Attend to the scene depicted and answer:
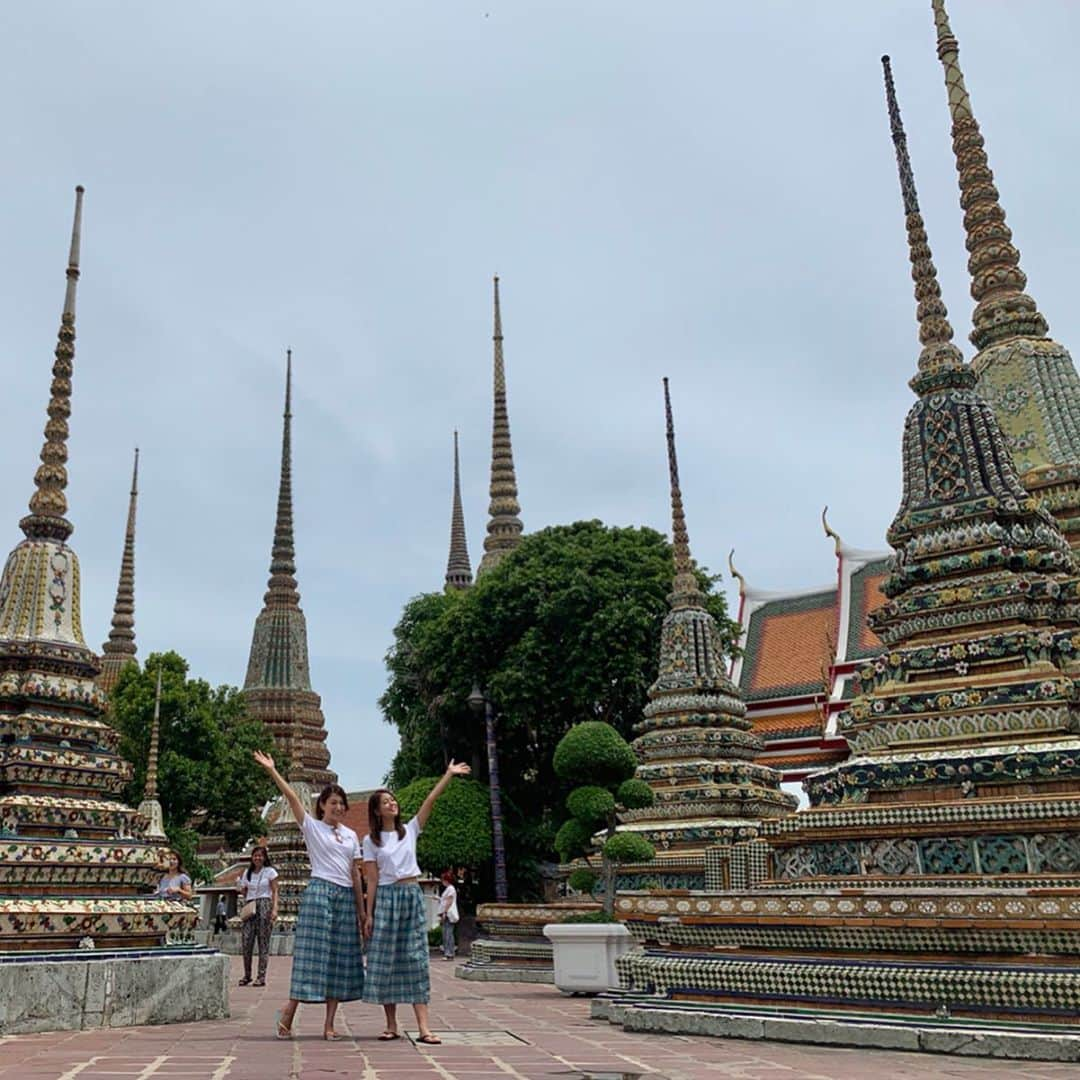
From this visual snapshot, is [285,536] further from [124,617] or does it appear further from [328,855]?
[328,855]

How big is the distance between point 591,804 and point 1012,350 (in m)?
7.68

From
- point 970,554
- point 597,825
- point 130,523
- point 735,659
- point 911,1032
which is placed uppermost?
point 130,523

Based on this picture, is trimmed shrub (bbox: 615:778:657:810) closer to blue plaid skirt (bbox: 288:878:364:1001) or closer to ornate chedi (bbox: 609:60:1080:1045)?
ornate chedi (bbox: 609:60:1080:1045)

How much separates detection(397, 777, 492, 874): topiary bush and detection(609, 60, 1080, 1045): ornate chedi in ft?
39.3

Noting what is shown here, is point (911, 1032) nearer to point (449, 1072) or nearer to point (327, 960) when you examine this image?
point (449, 1072)

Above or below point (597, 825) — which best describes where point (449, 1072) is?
below

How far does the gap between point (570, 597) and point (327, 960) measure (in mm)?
19022

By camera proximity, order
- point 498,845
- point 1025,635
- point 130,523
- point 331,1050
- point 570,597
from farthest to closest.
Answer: point 130,523, point 570,597, point 498,845, point 1025,635, point 331,1050

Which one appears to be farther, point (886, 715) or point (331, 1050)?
point (886, 715)

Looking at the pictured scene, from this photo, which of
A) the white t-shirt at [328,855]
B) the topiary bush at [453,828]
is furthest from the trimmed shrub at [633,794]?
the topiary bush at [453,828]

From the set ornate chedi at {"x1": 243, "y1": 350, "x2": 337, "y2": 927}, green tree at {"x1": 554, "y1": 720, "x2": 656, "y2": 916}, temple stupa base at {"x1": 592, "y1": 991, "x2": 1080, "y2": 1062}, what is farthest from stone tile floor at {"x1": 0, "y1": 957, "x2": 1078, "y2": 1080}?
ornate chedi at {"x1": 243, "y1": 350, "x2": 337, "y2": 927}

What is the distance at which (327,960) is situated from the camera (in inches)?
266

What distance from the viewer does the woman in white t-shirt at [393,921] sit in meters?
6.68

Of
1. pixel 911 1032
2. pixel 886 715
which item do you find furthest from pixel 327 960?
pixel 886 715
